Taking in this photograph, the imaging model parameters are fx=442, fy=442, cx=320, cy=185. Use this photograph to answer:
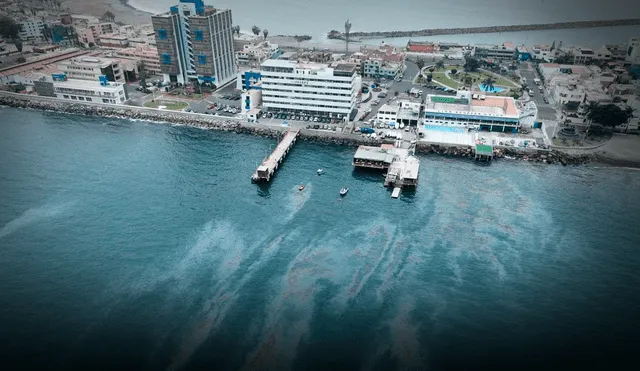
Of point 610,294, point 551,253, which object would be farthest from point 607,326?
point 551,253

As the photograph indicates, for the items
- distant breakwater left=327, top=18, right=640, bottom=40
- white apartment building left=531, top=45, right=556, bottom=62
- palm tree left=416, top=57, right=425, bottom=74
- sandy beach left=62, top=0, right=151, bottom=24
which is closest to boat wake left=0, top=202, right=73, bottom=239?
palm tree left=416, top=57, right=425, bottom=74

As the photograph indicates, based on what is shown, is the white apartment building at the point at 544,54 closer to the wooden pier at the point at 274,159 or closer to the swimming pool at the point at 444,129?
the swimming pool at the point at 444,129

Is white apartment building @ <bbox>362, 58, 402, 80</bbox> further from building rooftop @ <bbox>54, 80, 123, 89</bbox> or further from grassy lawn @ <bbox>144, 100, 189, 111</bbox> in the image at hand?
building rooftop @ <bbox>54, 80, 123, 89</bbox>

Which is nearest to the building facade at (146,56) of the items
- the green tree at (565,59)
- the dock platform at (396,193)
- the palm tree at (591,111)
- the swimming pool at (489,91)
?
the dock platform at (396,193)

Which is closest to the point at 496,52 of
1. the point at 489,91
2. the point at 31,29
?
the point at 489,91

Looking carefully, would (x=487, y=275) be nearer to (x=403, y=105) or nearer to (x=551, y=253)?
(x=551, y=253)

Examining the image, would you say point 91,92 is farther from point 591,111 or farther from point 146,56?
point 591,111
